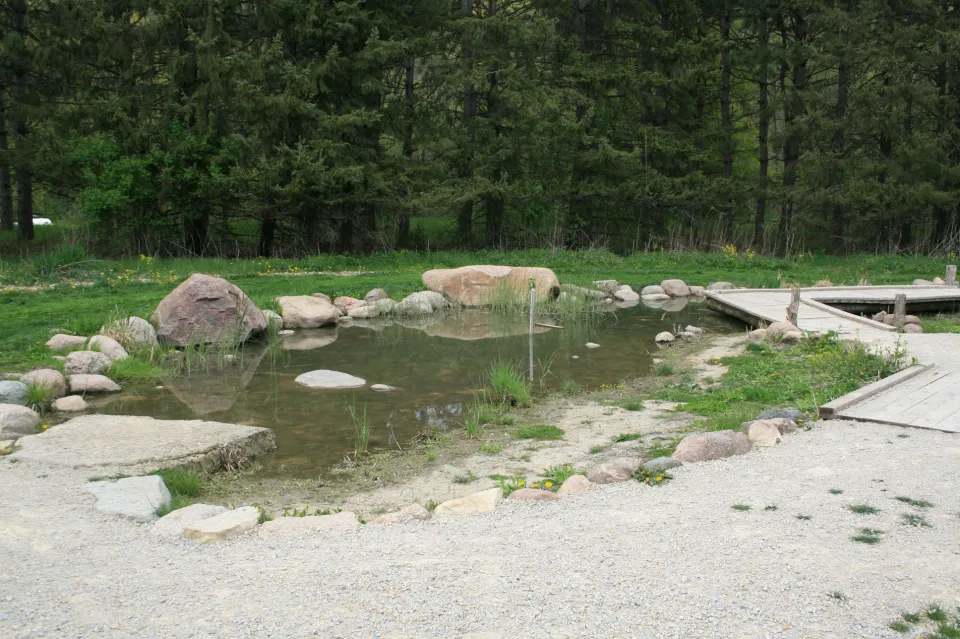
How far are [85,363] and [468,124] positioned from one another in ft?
45.6

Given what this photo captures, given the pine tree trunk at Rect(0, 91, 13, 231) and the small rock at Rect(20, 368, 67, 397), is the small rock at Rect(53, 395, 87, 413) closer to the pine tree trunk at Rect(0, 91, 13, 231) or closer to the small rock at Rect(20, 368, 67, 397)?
the small rock at Rect(20, 368, 67, 397)

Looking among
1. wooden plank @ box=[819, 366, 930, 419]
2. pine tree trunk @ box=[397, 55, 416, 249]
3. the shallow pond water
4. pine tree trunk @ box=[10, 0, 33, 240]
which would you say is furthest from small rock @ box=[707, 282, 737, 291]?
pine tree trunk @ box=[10, 0, 33, 240]

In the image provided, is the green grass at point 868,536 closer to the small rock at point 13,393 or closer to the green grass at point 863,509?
the green grass at point 863,509

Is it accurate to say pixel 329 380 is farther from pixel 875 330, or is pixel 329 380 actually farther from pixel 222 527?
pixel 875 330

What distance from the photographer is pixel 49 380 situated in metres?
8.10

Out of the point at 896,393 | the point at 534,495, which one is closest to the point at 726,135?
the point at 896,393

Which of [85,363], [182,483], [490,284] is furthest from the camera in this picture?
[490,284]

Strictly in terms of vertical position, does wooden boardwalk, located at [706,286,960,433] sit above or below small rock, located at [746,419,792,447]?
above

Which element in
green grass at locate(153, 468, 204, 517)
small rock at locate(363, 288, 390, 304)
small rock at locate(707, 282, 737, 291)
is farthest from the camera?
small rock at locate(707, 282, 737, 291)

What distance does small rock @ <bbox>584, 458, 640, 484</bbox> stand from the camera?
17.9ft

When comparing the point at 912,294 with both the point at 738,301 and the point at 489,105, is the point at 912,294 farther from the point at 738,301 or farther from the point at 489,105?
the point at 489,105

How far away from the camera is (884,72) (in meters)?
19.5

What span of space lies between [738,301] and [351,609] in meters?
11.7

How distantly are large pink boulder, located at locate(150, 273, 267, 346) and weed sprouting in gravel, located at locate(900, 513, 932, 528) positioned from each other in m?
8.51
